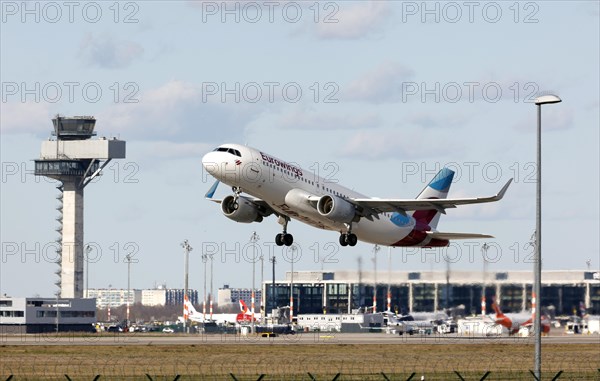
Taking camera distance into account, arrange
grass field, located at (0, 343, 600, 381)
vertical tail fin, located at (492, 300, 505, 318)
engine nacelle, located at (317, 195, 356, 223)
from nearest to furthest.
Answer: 1. grass field, located at (0, 343, 600, 381)
2. engine nacelle, located at (317, 195, 356, 223)
3. vertical tail fin, located at (492, 300, 505, 318)

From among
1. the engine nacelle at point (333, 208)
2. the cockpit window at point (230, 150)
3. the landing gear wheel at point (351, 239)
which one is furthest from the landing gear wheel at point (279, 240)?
the cockpit window at point (230, 150)

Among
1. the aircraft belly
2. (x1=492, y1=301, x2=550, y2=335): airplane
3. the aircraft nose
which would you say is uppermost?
the aircraft nose

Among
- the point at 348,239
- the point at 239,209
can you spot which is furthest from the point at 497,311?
the point at 239,209

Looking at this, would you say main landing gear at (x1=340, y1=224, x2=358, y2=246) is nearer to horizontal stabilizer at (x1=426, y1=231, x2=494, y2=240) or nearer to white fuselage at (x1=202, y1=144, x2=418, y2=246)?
white fuselage at (x1=202, y1=144, x2=418, y2=246)

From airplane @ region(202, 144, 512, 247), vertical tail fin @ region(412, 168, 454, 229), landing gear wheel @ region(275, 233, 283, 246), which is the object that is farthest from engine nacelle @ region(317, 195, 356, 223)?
vertical tail fin @ region(412, 168, 454, 229)

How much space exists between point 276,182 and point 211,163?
5160mm

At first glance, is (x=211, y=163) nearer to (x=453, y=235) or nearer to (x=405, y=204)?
(x=405, y=204)

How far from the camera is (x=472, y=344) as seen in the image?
359 feet

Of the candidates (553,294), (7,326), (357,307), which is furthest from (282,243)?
(7,326)

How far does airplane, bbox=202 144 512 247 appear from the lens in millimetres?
74938

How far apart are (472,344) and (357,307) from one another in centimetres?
6773

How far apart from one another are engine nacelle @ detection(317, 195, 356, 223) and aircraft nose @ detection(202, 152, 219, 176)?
904cm

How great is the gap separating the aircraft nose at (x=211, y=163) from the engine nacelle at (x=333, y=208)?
904 cm

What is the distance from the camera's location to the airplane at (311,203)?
246 feet
